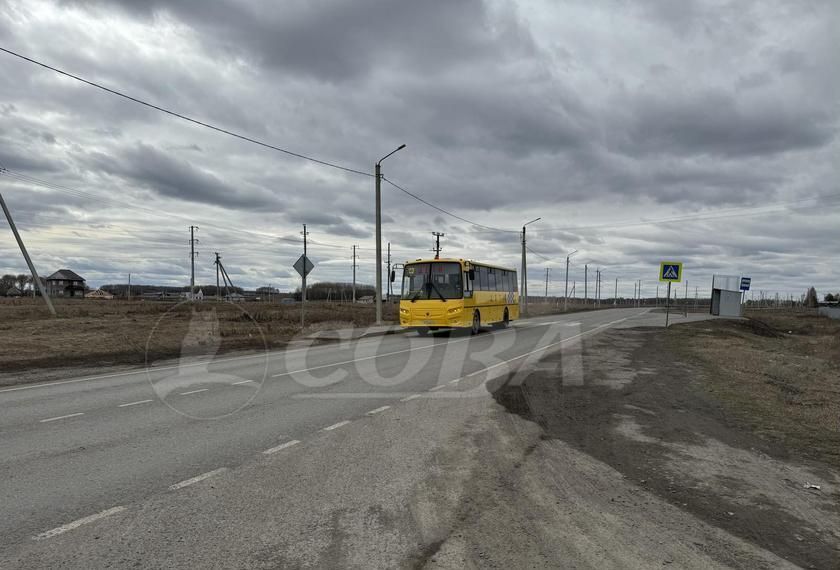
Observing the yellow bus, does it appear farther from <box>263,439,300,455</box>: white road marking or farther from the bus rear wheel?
<box>263,439,300,455</box>: white road marking

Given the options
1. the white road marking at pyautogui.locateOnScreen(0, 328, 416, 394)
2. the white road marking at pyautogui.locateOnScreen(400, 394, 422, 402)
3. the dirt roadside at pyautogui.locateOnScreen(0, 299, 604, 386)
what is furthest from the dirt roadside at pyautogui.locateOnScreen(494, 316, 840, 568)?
the dirt roadside at pyautogui.locateOnScreen(0, 299, 604, 386)

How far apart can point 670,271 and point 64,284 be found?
14008 centimetres

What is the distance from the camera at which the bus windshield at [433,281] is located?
73.7 ft

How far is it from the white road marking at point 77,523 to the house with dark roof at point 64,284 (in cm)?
14406

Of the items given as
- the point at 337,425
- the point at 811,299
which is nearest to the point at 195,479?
the point at 337,425

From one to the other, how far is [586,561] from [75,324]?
27.8 metres

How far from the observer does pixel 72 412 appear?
26.4 feet

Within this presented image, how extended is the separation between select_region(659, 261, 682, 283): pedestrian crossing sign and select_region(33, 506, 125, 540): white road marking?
26.4 meters

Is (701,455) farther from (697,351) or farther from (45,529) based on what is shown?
(697,351)

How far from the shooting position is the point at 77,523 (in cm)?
405

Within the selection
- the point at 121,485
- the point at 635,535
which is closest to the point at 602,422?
the point at 635,535

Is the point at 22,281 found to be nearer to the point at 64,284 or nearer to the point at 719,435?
the point at 64,284

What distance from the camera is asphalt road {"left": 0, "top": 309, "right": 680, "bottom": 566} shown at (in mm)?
4629

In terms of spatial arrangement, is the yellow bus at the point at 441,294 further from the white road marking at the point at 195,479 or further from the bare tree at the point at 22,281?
the bare tree at the point at 22,281
